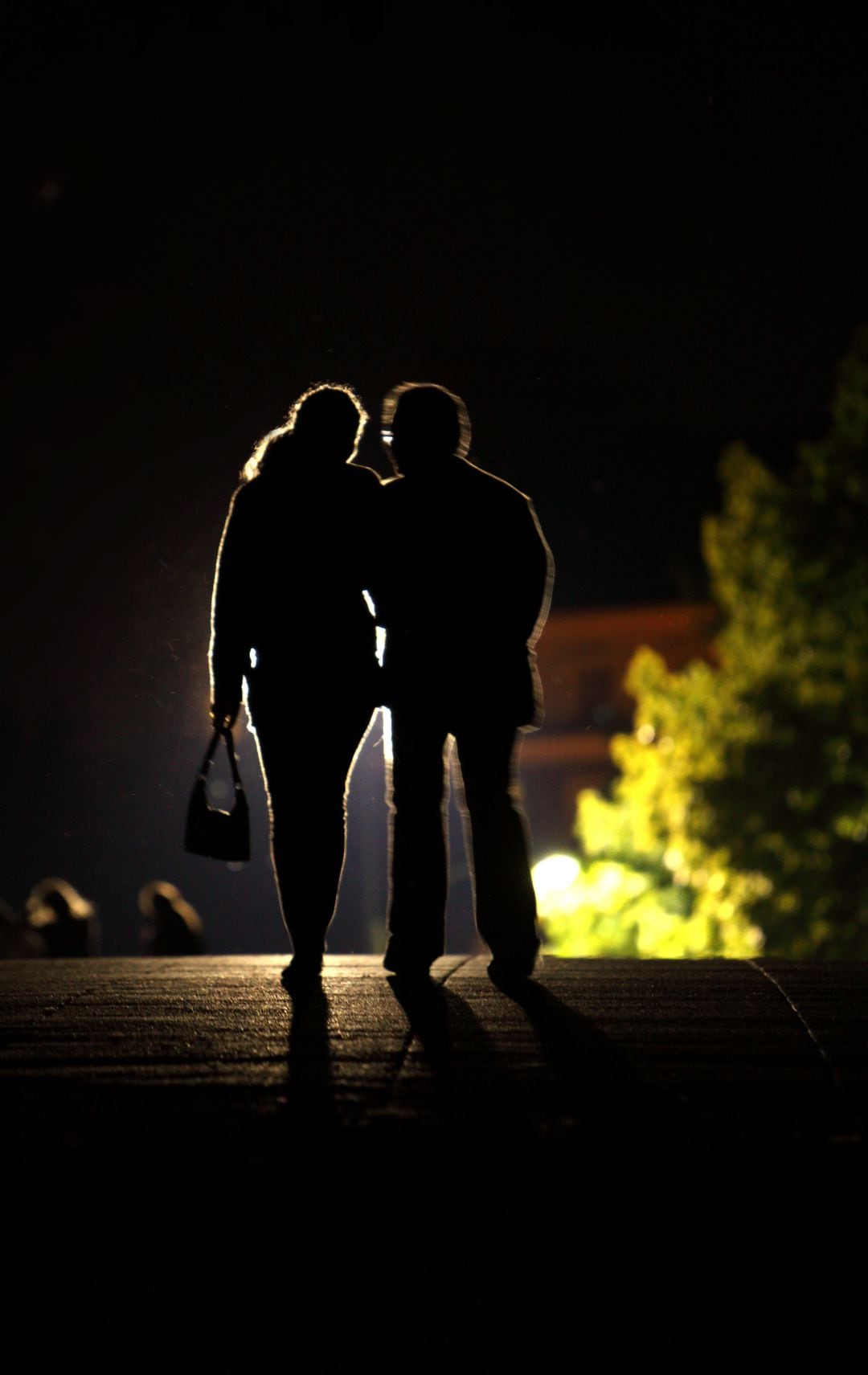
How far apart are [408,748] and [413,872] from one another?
0.41m

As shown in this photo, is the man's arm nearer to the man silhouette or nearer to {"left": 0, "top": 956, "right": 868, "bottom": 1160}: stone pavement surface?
the man silhouette

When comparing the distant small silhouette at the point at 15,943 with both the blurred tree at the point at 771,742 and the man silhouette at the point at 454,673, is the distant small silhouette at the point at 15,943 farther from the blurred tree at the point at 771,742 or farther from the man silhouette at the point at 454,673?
the blurred tree at the point at 771,742

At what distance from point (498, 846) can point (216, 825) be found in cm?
96

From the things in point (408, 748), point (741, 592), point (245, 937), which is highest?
point (741, 592)

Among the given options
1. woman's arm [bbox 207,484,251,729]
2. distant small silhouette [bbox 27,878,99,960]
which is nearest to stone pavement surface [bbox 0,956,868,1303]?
woman's arm [bbox 207,484,251,729]

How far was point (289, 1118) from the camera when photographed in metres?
3.10

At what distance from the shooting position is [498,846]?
470cm

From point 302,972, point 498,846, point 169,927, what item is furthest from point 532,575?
point 169,927

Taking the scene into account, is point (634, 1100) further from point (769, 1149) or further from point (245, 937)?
point (245, 937)

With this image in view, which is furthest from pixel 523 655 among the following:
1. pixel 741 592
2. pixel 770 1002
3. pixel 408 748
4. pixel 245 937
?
pixel 245 937

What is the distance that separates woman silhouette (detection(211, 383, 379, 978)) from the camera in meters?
4.83

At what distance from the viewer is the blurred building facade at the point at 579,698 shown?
123ft

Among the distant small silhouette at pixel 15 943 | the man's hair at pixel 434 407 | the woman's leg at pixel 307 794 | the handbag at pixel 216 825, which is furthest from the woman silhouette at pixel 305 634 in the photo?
the distant small silhouette at pixel 15 943

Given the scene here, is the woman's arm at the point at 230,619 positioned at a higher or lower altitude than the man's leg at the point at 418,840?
higher
